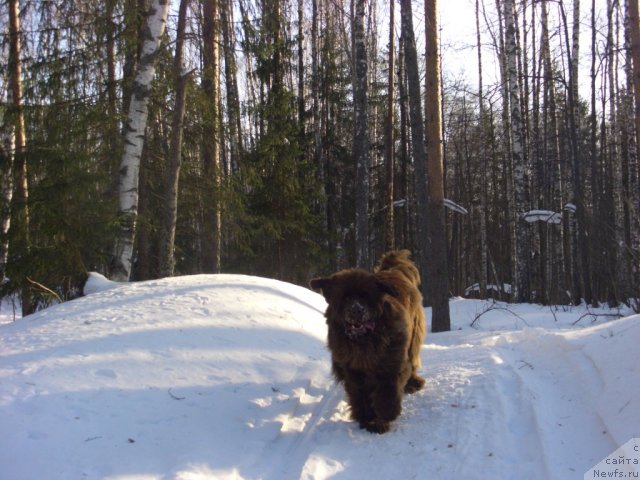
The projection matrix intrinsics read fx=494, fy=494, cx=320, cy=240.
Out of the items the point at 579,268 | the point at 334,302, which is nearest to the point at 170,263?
the point at 334,302

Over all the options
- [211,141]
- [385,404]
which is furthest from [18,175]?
[385,404]

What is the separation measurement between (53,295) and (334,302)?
6.41 m

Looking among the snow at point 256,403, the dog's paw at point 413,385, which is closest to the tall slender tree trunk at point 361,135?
the snow at point 256,403

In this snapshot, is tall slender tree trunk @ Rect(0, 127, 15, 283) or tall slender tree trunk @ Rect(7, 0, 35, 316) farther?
tall slender tree trunk @ Rect(0, 127, 15, 283)

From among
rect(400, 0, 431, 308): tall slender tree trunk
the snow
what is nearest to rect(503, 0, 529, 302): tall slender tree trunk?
rect(400, 0, 431, 308): tall slender tree trunk

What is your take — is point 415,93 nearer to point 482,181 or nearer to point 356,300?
point 356,300

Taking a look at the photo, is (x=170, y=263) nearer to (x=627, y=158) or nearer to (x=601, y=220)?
(x=601, y=220)

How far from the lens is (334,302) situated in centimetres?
441

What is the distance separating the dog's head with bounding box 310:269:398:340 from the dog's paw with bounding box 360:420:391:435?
0.77m

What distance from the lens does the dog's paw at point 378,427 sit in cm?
429

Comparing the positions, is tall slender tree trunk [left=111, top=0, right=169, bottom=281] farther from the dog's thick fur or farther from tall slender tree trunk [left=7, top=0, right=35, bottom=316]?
the dog's thick fur

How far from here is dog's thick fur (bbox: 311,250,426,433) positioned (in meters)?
4.27

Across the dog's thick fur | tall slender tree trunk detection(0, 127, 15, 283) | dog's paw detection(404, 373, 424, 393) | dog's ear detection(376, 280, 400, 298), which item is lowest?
dog's paw detection(404, 373, 424, 393)

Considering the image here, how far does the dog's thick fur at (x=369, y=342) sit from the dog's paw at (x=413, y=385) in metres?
0.74
